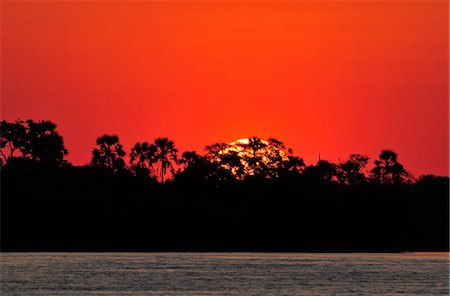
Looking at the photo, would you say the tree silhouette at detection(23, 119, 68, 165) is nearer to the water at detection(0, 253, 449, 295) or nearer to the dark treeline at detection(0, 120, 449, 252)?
the dark treeline at detection(0, 120, 449, 252)

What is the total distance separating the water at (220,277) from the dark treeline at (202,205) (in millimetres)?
23901

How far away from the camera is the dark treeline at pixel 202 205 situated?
16262cm

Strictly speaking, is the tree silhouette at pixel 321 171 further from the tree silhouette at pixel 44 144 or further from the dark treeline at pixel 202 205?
the tree silhouette at pixel 44 144

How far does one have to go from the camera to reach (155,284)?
92.9 meters

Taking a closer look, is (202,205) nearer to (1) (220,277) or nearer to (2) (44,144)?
(2) (44,144)

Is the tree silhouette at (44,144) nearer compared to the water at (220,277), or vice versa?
the water at (220,277)

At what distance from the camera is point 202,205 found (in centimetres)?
16662

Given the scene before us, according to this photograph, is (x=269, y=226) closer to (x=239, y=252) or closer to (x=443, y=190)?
(x=239, y=252)

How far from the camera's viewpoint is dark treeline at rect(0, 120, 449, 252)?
534 ft

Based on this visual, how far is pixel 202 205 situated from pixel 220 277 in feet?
211

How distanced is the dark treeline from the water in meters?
23.9

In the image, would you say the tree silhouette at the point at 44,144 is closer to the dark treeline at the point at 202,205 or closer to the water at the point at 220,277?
the dark treeline at the point at 202,205

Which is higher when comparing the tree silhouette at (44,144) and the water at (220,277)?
the tree silhouette at (44,144)

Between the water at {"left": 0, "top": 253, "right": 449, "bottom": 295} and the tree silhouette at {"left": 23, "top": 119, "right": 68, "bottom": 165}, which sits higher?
the tree silhouette at {"left": 23, "top": 119, "right": 68, "bottom": 165}
